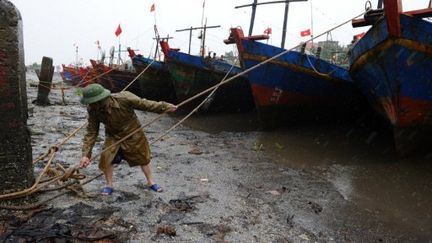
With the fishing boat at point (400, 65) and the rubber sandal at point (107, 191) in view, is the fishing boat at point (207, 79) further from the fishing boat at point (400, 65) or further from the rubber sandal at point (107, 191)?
the rubber sandal at point (107, 191)

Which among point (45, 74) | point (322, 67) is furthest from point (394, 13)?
point (45, 74)

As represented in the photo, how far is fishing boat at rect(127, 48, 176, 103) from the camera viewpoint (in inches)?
598

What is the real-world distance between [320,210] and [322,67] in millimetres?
5170

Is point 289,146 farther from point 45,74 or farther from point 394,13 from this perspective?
point 45,74

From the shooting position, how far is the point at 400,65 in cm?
559

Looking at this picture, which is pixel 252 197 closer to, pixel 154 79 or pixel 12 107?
pixel 12 107

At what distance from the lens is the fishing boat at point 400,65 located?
17.1 ft

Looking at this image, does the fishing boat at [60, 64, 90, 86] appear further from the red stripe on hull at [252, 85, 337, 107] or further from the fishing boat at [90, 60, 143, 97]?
the red stripe on hull at [252, 85, 337, 107]

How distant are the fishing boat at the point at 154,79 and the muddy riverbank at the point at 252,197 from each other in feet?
24.4

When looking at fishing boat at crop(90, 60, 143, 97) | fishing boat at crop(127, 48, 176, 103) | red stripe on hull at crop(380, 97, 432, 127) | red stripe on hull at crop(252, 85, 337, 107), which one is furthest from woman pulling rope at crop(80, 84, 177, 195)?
fishing boat at crop(90, 60, 143, 97)

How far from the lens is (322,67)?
28.5ft

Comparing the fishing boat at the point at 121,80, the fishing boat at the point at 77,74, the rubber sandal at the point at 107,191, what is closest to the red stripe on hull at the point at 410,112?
the rubber sandal at the point at 107,191

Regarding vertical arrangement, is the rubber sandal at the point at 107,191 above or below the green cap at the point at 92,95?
below

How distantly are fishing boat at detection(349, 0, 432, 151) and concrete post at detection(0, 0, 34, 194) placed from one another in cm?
450
